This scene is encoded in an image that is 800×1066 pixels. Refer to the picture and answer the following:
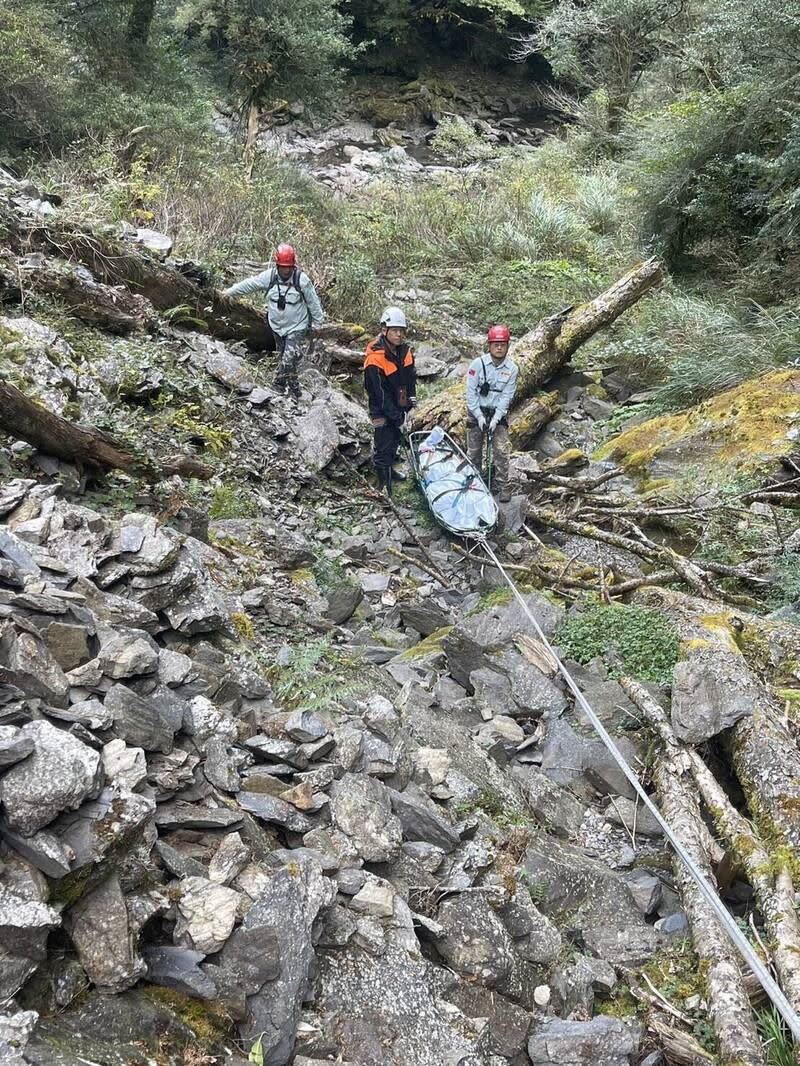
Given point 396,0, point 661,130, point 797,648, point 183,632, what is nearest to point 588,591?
point 797,648

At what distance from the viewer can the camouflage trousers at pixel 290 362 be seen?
9.13 meters

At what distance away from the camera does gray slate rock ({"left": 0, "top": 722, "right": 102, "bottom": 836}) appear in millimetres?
2293

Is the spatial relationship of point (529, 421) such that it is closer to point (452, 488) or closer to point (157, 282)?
point (452, 488)

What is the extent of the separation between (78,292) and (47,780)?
276 inches

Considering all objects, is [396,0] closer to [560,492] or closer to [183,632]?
[560,492]

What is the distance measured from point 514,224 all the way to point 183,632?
47.4 feet

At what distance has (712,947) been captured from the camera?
303 cm

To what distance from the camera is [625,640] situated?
5.17 m

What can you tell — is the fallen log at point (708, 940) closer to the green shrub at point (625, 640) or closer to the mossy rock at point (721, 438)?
the green shrub at point (625, 640)

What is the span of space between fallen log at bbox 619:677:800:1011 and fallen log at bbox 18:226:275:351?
756cm

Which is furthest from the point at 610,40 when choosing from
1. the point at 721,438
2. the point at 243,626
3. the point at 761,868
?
the point at 761,868

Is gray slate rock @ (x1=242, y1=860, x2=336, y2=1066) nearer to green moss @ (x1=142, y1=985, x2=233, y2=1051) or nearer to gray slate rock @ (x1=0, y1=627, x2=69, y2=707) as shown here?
green moss @ (x1=142, y1=985, x2=233, y2=1051)

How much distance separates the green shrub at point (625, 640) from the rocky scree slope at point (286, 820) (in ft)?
0.61

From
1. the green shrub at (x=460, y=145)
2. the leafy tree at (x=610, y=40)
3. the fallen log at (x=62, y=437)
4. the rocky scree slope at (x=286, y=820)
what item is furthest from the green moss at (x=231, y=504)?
the green shrub at (x=460, y=145)
